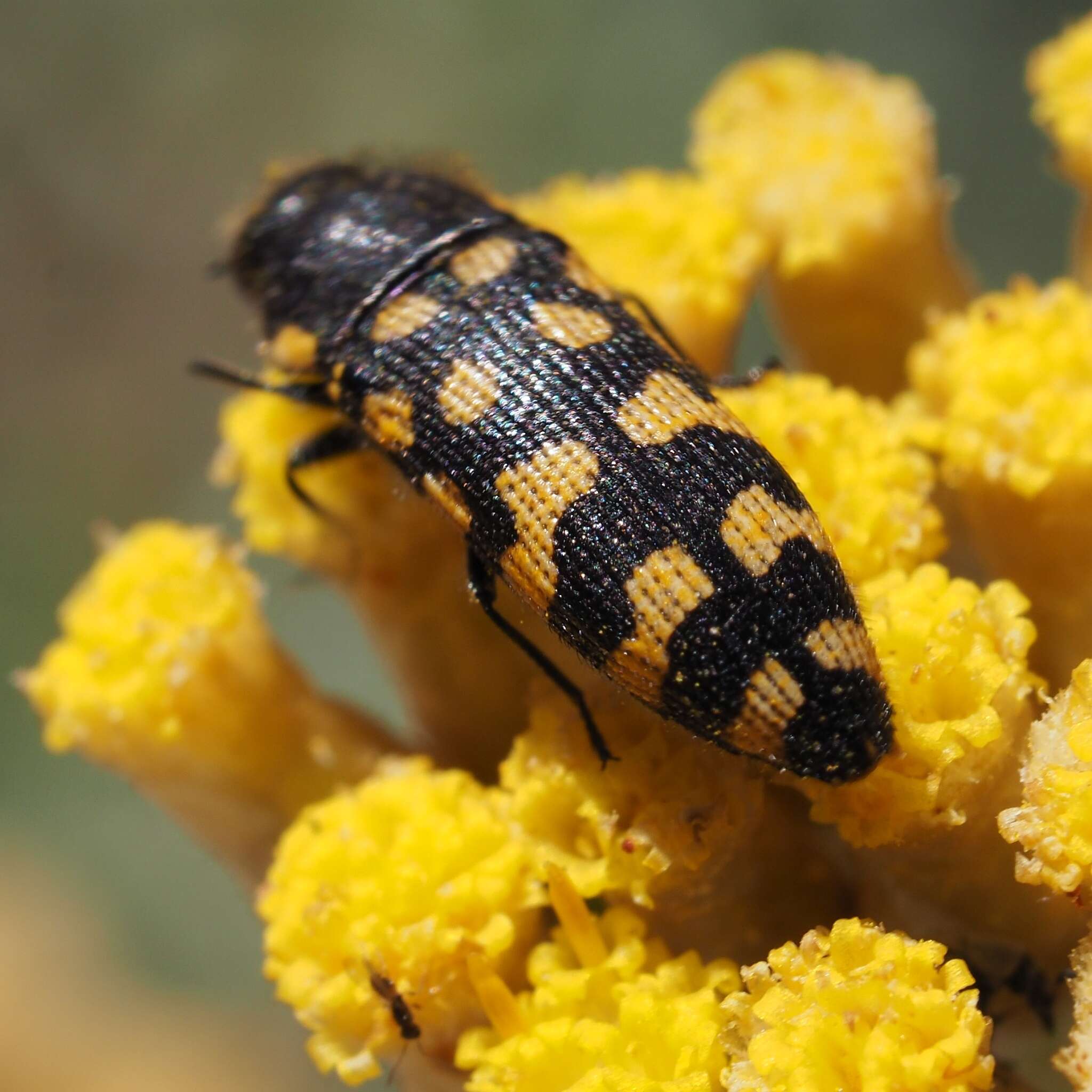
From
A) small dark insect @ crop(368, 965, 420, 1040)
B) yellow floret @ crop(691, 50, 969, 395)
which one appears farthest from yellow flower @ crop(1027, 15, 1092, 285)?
small dark insect @ crop(368, 965, 420, 1040)

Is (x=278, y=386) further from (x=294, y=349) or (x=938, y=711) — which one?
(x=938, y=711)

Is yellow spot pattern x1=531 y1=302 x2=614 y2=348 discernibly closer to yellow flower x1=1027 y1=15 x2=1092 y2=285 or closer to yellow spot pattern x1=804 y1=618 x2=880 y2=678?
yellow spot pattern x1=804 y1=618 x2=880 y2=678

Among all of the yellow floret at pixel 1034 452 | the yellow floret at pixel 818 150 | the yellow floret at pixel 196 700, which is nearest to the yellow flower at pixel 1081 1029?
the yellow floret at pixel 1034 452

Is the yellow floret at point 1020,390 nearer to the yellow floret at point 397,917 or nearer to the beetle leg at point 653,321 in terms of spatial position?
the beetle leg at point 653,321

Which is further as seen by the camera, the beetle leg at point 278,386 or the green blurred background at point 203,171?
the green blurred background at point 203,171

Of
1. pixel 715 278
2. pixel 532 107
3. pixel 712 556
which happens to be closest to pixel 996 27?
pixel 532 107

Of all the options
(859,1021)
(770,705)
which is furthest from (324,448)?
(859,1021)

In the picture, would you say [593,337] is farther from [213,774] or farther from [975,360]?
[213,774]

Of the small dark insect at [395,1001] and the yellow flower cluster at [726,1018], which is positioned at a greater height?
the yellow flower cluster at [726,1018]
